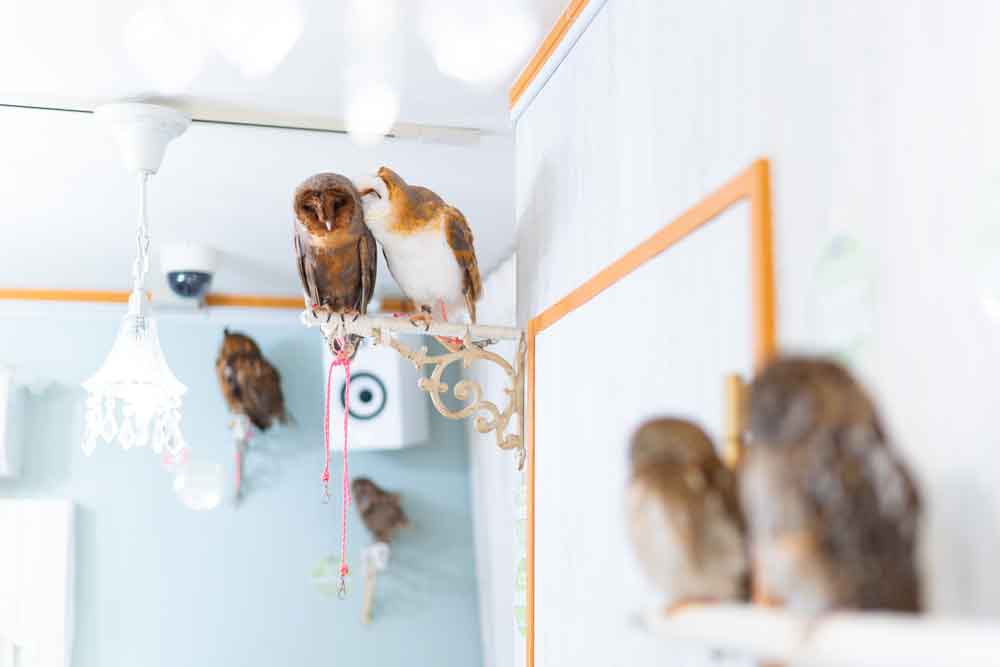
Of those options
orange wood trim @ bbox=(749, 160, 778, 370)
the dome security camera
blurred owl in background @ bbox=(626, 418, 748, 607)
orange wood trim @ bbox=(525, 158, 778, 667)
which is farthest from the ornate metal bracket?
the dome security camera

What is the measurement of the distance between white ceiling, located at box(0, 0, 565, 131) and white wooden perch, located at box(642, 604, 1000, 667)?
45.3 inches

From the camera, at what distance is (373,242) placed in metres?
1.85

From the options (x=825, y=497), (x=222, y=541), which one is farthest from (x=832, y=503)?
(x=222, y=541)

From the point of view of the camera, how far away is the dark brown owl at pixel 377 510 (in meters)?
3.58

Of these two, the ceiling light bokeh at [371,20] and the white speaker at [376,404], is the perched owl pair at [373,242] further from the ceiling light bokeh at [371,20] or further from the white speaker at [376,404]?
the white speaker at [376,404]

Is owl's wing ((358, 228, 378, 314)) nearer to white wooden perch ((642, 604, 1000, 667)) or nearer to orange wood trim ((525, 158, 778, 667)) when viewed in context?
orange wood trim ((525, 158, 778, 667))

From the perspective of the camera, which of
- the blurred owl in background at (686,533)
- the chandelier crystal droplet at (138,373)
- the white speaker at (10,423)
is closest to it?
the blurred owl in background at (686,533)

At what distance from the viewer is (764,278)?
41.4 inches

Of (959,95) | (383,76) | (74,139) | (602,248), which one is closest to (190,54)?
(383,76)

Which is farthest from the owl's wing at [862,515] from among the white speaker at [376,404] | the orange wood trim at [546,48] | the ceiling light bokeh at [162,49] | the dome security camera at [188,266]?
the white speaker at [376,404]

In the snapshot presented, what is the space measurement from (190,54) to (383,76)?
31 centimetres

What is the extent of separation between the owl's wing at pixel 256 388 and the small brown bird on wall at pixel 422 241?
1705mm

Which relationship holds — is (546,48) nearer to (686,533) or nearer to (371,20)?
(371,20)

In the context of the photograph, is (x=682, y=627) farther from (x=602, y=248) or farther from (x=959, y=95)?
(x=602, y=248)
